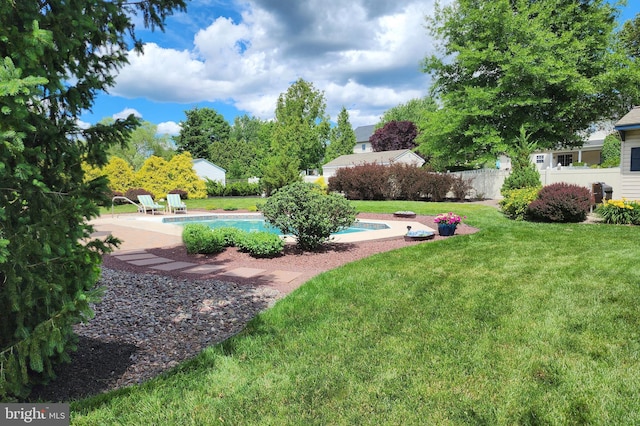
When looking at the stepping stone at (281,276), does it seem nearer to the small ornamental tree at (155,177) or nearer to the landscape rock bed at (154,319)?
the landscape rock bed at (154,319)

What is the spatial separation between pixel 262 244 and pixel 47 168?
4.97 metres

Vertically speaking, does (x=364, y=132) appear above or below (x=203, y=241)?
above

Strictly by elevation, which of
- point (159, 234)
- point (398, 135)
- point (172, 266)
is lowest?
point (172, 266)

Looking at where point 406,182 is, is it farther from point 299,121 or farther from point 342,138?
point 342,138

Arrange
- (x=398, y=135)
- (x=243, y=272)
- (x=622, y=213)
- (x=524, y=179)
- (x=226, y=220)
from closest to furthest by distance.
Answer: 1. (x=243, y=272)
2. (x=622, y=213)
3. (x=524, y=179)
4. (x=226, y=220)
5. (x=398, y=135)

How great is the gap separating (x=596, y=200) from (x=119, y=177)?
2584 centimetres

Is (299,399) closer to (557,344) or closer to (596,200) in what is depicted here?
(557,344)

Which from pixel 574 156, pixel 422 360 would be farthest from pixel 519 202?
pixel 574 156

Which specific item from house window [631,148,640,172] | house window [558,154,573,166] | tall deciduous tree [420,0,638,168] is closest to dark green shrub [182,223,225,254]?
house window [631,148,640,172]

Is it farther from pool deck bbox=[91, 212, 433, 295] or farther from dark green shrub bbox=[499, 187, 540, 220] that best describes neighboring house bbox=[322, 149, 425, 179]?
pool deck bbox=[91, 212, 433, 295]

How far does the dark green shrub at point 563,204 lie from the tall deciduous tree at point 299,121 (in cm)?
1937

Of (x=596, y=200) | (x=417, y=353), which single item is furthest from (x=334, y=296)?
(x=596, y=200)

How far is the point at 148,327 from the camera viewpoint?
146 inches

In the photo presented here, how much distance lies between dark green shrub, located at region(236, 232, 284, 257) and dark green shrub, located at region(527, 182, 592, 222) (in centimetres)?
795
